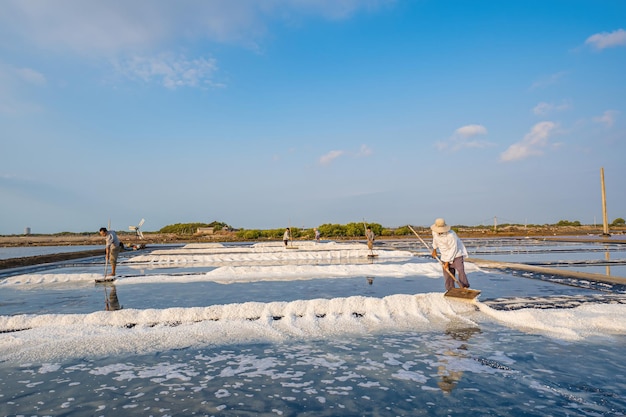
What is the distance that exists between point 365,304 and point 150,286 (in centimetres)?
541

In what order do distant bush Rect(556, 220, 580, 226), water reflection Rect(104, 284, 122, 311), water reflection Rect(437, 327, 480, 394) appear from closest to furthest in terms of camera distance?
water reflection Rect(437, 327, 480, 394) < water reflection Rect(104, 284, 122, 311) < distant bush Rect(556, 220, 580, 226)

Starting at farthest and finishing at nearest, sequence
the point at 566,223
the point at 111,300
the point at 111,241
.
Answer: the point at 566,223 < the point at 111,241 < the point at 111,300

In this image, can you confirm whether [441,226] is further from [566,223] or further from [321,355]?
[566,223]

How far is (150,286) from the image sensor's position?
30.1 feet

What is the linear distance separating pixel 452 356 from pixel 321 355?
1.26m

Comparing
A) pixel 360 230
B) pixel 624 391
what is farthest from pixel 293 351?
pixel 360 230

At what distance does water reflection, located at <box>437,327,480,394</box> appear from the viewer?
3.27 metres

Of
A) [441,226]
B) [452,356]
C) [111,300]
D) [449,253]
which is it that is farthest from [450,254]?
[111,300]

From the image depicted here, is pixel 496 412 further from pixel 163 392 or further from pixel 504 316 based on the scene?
pixel 504 316

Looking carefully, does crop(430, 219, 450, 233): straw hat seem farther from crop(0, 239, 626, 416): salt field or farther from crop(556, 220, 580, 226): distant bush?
crop(556, 220, 580, 226): distant bush

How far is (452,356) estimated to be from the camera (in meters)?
3.91

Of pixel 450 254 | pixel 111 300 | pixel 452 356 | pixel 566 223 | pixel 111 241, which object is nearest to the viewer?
pixel 452 356

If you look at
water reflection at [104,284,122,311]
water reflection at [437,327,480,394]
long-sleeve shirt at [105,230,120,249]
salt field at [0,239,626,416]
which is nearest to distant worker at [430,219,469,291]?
salt field at [0,239,626,416]

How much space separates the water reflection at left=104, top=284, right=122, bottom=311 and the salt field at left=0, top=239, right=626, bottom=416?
0.27ft
